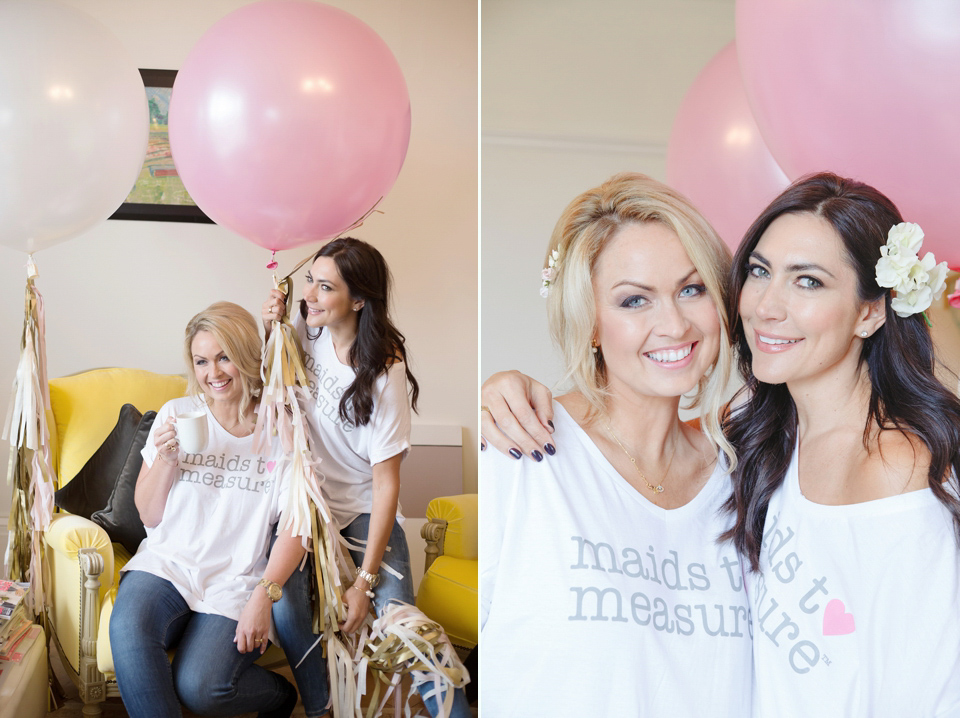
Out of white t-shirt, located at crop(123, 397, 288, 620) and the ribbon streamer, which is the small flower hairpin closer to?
white t-shirt, located at crop(123, 397, 288, 620)

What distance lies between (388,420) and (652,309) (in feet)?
3.22

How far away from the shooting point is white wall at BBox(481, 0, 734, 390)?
1187 mm

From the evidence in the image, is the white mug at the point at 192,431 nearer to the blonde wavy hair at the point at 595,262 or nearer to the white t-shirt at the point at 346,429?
the white t-shirt at the point at 346,429

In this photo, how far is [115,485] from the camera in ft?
7.32

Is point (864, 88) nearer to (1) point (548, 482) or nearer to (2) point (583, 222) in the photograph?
(2) point (583, 222)

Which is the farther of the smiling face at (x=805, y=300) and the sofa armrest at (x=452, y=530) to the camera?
the sofa armrest at (x=452, y=530)

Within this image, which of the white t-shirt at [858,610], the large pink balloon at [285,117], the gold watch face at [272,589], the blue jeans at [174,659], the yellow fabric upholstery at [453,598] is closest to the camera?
the white t-shirt at [858,610]

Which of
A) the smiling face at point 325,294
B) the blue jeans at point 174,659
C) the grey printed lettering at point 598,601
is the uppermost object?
the smiling face at point 325,294

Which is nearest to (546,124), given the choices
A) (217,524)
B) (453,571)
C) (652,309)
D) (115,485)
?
(652,309)

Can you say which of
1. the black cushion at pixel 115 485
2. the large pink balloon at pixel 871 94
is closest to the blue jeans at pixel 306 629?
the black cushion at pixel 115 485

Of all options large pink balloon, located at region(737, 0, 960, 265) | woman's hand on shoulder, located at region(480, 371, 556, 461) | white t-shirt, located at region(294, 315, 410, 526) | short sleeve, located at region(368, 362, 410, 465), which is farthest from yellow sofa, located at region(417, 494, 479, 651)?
large pink balloon, located at region(737, 0, 960, 265)

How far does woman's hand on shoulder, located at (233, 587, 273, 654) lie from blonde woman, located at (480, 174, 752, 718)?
2.74 ft

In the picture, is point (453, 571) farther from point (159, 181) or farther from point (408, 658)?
point (159, 181)

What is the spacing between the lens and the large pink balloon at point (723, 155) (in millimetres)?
1182
